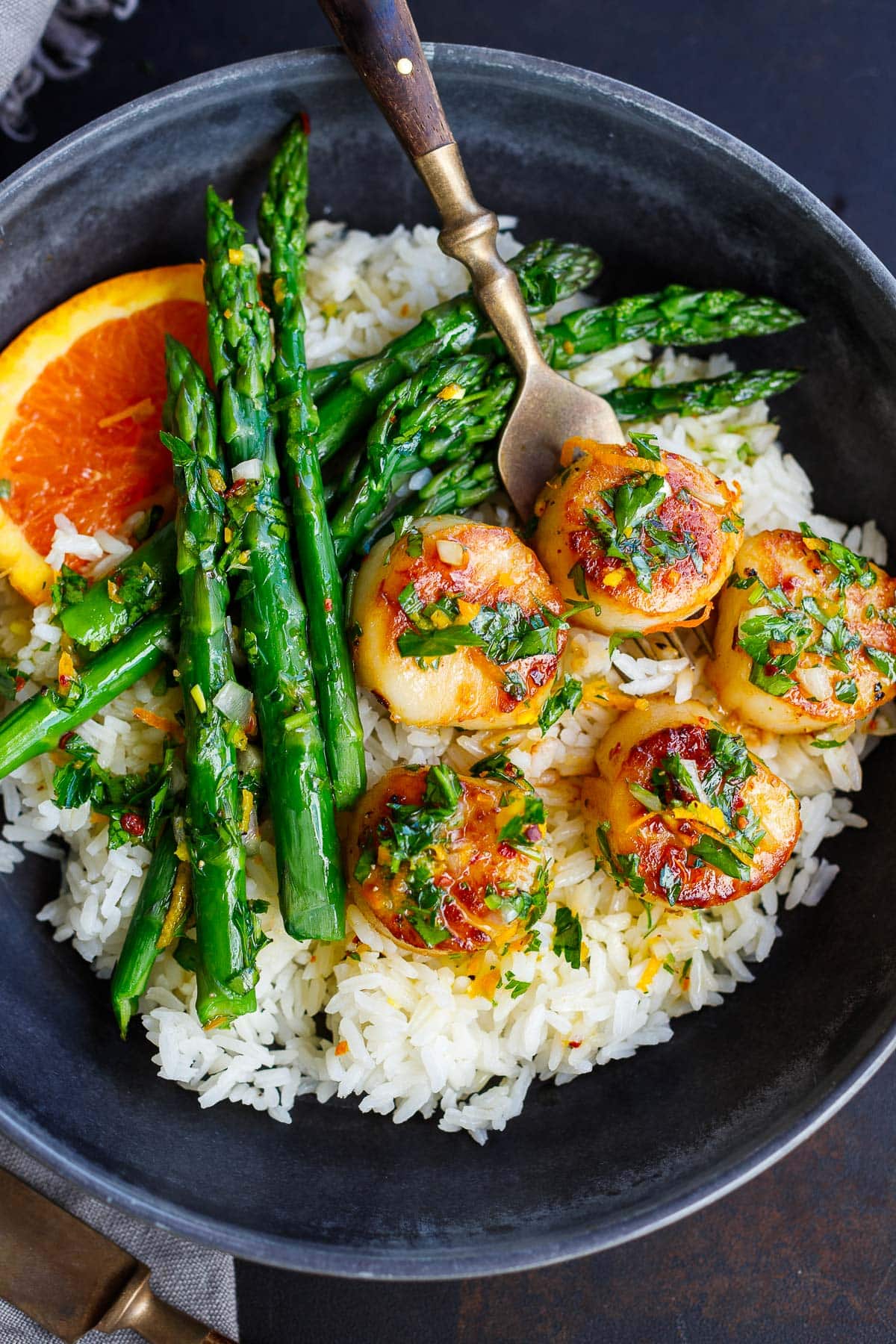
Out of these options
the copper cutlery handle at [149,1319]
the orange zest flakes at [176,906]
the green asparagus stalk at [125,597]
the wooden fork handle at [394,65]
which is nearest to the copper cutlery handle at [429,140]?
the wooden fork handle at [394,65]

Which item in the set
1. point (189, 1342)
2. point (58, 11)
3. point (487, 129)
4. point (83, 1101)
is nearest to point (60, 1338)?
point (189, 1342)

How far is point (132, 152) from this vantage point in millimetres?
3486

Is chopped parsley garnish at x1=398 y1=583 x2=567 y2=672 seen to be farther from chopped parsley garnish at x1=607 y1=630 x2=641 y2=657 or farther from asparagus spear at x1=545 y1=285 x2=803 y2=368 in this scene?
asparagus spear at x1=545 y1=285 x2=803 y2=368

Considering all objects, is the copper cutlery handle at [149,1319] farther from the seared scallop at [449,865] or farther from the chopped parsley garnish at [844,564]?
the chopped parsley garnish at [844,564]

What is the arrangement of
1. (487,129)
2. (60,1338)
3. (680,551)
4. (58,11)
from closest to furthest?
(680,551) → (60,1338) → (487,129) → (58,11)

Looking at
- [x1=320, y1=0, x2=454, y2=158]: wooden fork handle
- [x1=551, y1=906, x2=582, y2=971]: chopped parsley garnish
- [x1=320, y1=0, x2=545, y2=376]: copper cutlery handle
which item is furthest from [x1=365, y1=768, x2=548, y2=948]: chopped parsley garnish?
[x1=320, y1=0, x2=454, y2=158]: wooden fork handle

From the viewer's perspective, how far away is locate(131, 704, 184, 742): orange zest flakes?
129 inches

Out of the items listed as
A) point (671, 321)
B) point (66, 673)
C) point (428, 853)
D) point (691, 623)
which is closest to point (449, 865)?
point (428, 853)

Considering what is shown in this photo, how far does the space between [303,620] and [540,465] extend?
1029 millimetres

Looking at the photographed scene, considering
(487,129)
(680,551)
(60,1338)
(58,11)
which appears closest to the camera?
(680,551)

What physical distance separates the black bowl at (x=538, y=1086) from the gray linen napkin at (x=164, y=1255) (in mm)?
594

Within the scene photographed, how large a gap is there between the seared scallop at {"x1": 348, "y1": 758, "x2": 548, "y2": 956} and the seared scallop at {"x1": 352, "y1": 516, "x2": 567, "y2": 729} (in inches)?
9.8

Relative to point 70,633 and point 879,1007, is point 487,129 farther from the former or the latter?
point 879,1007

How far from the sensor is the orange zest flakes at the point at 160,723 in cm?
329
